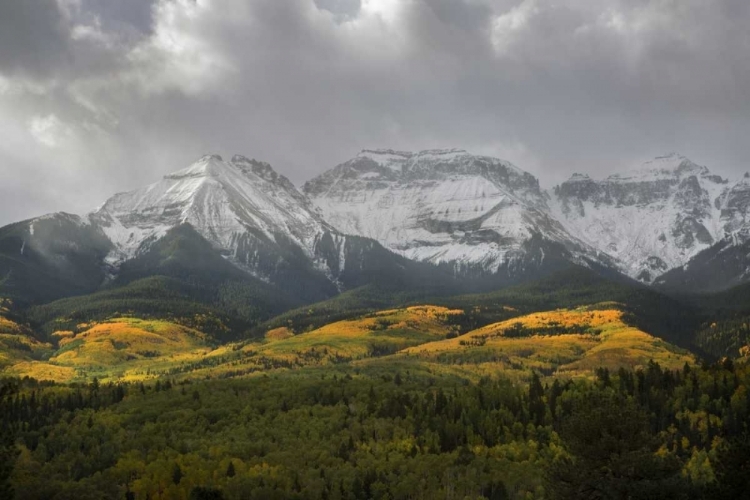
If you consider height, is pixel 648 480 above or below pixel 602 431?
below

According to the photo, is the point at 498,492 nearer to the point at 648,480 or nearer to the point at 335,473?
the point at 335,473

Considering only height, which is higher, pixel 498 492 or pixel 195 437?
pixel 195 437

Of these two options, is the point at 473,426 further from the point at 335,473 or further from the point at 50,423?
the point at 50,423

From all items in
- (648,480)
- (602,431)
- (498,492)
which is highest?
(602,431)

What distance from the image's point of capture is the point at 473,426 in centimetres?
18662

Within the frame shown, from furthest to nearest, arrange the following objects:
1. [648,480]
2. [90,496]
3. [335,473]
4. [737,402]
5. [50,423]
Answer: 1. [50,423]
2. [737,402]
3. [335,473]
4. [90,496]
5. [648,480]

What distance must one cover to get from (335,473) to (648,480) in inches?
3151

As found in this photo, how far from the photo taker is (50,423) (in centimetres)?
19900

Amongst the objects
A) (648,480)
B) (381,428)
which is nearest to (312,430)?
(381,428)

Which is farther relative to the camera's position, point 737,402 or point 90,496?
point 737,402

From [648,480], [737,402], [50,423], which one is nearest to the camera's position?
[648,480]

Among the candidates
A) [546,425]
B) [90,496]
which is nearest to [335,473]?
[90,496]

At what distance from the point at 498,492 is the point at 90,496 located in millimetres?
75189

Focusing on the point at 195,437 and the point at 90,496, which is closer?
the point at 90,496
